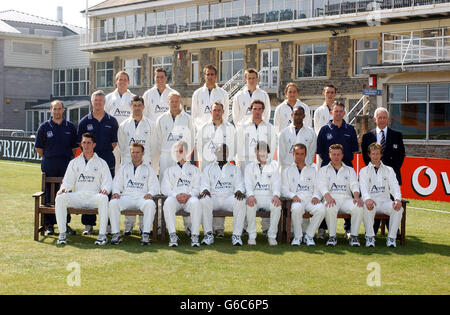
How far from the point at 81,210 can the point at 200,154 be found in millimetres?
2110

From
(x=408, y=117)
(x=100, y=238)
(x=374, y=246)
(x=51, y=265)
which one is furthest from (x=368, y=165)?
(x=408, y=117)

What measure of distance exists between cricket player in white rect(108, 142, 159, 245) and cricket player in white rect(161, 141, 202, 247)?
214 millimetres

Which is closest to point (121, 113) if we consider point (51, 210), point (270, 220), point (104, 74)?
point (51, 210)

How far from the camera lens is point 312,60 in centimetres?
3350

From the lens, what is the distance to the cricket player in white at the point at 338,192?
9.30 m

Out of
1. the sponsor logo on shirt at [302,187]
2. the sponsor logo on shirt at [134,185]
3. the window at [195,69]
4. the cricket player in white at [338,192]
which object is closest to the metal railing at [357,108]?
the window at [195,69]

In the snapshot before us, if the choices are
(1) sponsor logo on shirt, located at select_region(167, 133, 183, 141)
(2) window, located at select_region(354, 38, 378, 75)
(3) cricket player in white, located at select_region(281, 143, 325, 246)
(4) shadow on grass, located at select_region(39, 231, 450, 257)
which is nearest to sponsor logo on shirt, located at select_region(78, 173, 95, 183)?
(4) shadow on grass, located at select_region(39, 231, 450, 257)

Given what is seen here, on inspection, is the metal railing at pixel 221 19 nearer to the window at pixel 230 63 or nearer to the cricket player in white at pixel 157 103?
the window at pixel 230 63

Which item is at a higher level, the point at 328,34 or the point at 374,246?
the point at 328,34

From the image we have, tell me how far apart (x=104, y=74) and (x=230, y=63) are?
40.5 feet

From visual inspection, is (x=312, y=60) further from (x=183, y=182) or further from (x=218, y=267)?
(x=218, y=267)

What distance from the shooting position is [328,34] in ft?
107

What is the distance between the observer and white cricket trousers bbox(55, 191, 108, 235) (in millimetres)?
9219
